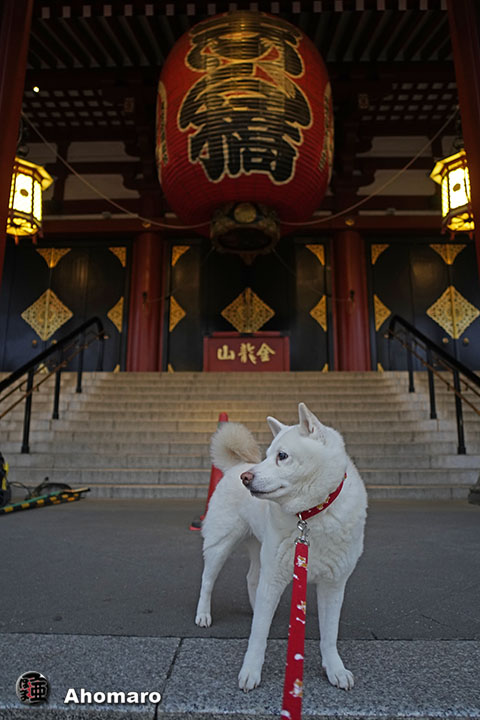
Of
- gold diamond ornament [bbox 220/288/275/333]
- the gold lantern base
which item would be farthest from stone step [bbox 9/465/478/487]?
gold diamond ornament [bbox 220/288/275/333]

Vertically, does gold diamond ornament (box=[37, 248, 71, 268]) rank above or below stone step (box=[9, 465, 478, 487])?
above

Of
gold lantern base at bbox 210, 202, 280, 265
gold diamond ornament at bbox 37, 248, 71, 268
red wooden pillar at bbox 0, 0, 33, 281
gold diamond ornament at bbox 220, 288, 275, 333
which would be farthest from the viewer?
gold diamond ornament at bbox 37, 248, 71, 268

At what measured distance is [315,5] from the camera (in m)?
4.15

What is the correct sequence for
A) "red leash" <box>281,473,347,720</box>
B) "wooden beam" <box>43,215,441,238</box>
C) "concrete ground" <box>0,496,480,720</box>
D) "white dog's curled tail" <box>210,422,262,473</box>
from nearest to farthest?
"red leash" <box>281,473,347,720</box> → "concrete ground" <box>0,496,480,720</box> → "white dog's curled tail" <box>210,422,262,473</box> → "wooden beam" <box>43,215,441,238</box>

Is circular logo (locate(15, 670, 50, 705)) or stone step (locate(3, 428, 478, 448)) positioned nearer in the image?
circular logo (locate(15, 670, 50, 705))

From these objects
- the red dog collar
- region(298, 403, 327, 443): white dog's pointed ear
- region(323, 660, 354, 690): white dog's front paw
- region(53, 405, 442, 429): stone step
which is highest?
region(53, 405, 442, 429): stone step

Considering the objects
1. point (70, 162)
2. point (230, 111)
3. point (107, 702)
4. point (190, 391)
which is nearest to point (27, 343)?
point (70, 162)

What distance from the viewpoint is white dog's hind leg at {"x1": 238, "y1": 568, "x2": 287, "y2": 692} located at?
3.95 ft

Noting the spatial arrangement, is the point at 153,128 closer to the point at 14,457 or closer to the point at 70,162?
the point at 70,162

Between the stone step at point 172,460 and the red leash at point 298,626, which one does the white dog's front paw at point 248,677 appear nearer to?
the red leash at point 298,626

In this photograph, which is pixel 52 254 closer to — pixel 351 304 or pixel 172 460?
pixel 351 304

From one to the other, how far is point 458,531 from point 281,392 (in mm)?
4342

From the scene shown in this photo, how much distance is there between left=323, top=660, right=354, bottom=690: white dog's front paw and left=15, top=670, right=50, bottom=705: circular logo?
0.75m

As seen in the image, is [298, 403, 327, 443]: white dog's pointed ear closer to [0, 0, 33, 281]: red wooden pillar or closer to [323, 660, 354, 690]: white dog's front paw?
[323, 660, 354, 690]: white dog's front paw
